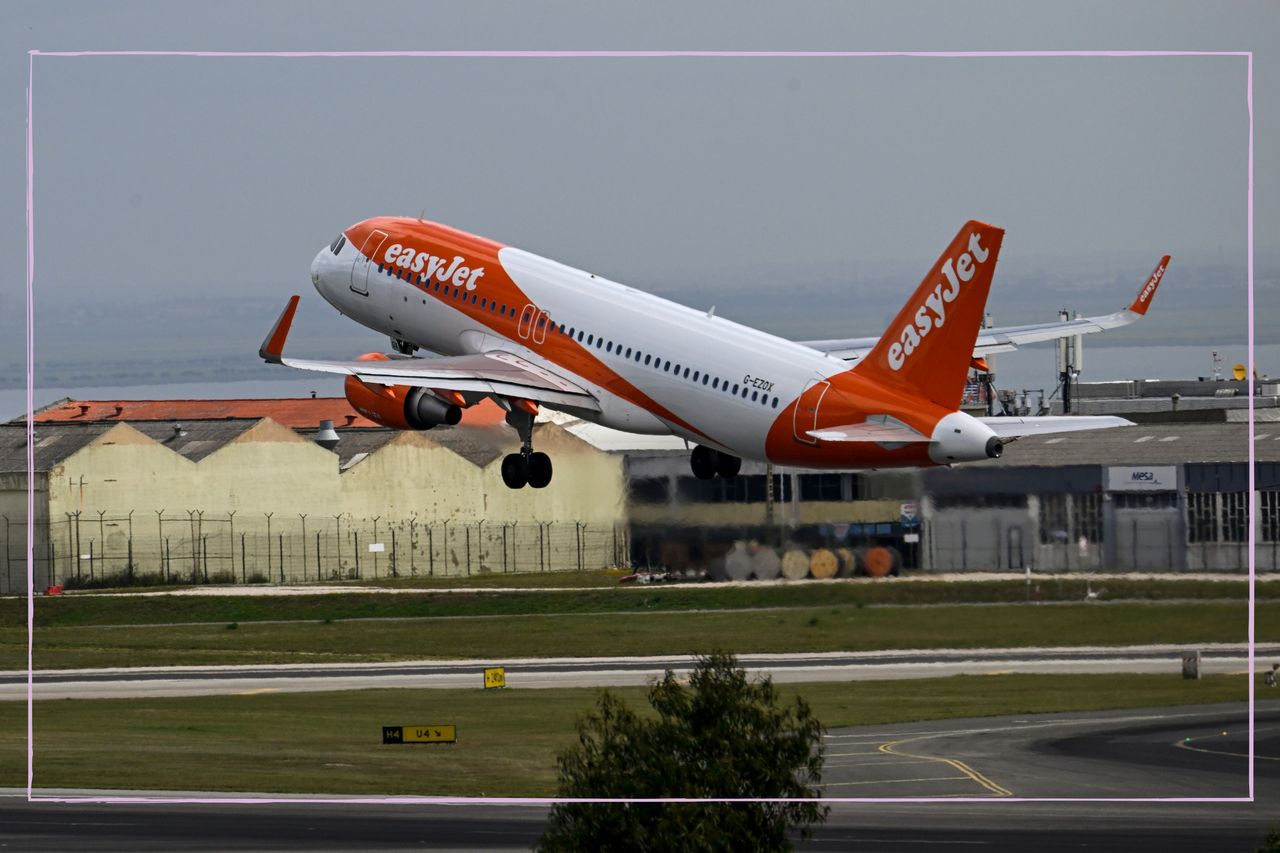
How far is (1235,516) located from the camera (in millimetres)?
58781

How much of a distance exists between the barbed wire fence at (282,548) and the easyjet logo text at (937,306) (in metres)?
11.6

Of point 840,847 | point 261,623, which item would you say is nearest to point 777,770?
point 840,847

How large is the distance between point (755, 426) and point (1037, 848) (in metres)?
22.2

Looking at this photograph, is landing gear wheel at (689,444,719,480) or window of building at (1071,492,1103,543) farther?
landing gear wheel at (689,444,719,480)

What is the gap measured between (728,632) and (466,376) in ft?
38.6

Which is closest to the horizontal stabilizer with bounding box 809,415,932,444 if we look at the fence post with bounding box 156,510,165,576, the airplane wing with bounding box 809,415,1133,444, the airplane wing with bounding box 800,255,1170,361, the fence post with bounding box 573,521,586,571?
the airplane wing with bounding box 809,415,1133,444

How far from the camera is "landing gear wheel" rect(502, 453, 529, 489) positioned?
6588 cm

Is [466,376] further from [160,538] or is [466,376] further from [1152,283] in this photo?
[160,538]

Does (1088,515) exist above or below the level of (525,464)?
below

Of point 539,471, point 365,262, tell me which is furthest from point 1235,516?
point 365,262

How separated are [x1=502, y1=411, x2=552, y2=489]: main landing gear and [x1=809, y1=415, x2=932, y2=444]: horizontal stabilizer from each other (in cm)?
1074

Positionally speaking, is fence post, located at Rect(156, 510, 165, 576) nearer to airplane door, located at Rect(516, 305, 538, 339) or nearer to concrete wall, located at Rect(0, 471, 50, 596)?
concrete wall, located at Rect(0, 471, 50, 596)

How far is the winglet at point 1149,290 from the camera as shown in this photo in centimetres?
5725

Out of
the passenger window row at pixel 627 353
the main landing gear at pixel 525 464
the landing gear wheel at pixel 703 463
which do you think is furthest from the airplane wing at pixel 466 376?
the landing gear wheel at pixel 703 463
